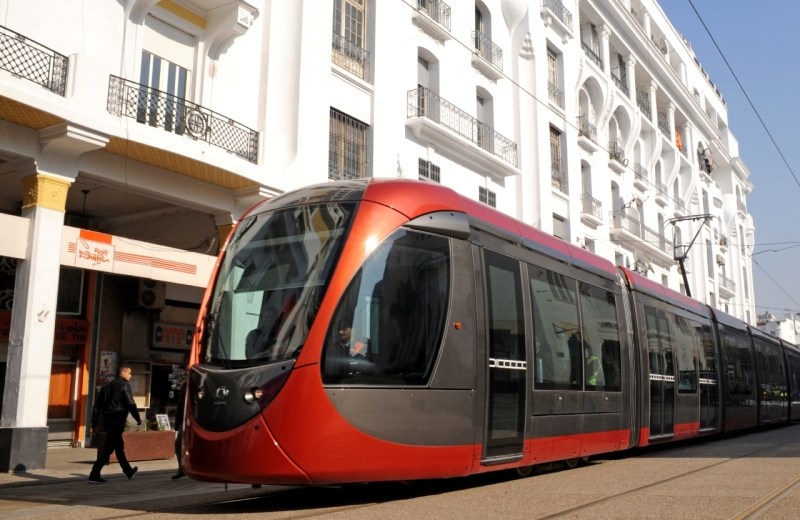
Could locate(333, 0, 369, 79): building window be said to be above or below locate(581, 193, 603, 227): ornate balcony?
above

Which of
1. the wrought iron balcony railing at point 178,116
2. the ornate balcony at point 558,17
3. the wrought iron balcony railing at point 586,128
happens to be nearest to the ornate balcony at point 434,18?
the ornate balcony at point 558,17

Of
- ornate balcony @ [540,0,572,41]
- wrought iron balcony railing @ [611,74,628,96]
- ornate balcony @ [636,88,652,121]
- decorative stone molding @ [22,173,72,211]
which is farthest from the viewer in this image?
ornate balcony @ [636,88,652,121]

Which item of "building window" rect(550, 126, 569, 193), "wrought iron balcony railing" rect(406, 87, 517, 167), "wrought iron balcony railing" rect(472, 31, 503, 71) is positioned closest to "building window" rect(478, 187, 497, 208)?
"wrought iron balcony railing" rect(406, 87, 517, 167)

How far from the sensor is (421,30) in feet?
68.3

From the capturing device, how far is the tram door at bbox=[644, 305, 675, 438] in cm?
1288

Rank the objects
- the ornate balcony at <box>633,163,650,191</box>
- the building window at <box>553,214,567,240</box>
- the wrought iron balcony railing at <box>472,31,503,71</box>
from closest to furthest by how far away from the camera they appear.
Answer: the wrought iron balcony railing at <box>472,31,503,71</box>
the building window at <box>553,214,567,240</box>
the ornate balcony at <box>633,163,650,191</box>

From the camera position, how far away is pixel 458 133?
21156 mm

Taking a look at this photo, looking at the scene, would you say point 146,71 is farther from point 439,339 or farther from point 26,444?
point 439,339

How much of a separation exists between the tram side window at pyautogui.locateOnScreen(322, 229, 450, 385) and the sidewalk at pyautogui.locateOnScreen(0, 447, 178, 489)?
5.88 meters

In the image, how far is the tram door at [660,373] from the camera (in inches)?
507

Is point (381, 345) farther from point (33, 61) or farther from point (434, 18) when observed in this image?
point (434, 18)

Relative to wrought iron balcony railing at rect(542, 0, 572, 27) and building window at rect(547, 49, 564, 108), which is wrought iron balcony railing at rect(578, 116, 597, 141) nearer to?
building window at rect(547, 49, 564, 108)

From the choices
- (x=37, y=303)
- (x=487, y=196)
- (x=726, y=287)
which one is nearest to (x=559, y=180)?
(x=487, y=196)

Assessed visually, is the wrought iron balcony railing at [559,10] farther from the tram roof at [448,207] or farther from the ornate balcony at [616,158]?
the tram roof at [448,207]
